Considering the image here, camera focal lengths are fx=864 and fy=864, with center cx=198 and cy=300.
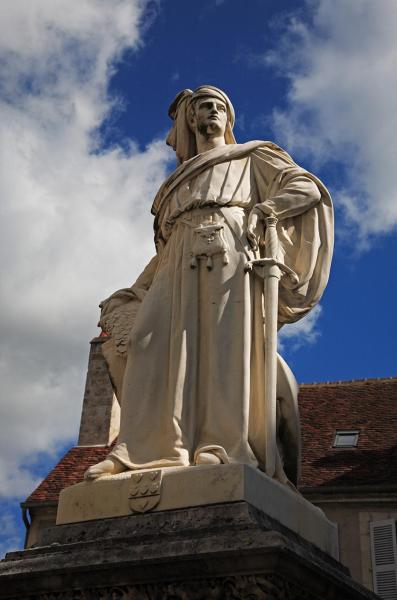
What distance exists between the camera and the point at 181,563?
4.27 metres

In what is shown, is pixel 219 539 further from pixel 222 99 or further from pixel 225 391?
pixel 222 99

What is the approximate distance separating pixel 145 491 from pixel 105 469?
0.42 metres

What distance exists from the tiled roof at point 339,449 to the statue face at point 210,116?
12307 mm

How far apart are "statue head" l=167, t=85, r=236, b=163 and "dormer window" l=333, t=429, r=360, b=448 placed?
13.6 metres

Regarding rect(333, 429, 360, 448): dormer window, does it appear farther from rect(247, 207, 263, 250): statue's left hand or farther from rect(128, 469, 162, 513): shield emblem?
rect(128, 469, 162, 513): shield emblem

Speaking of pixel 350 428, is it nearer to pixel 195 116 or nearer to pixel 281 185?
pixel 195 116

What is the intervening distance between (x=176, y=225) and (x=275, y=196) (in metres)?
0.74

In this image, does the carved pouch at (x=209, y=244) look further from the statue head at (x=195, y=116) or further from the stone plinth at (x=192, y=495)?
the stone plinth at (x=192, y=495)

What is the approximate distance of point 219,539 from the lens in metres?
4.30

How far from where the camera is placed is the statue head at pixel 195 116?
669cm

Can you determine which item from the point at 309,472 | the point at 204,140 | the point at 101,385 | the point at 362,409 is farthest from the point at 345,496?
the point at 204,140

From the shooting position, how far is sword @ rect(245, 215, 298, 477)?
525 cm

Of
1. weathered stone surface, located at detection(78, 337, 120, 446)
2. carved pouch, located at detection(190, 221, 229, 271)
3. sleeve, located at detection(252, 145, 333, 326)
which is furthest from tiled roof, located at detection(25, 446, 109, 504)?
carved pouch, located at detection(190, 221, 229, 271)

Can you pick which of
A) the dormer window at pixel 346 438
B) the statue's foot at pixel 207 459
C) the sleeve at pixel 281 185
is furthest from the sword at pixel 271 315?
the dormer window at pixel 346 438
